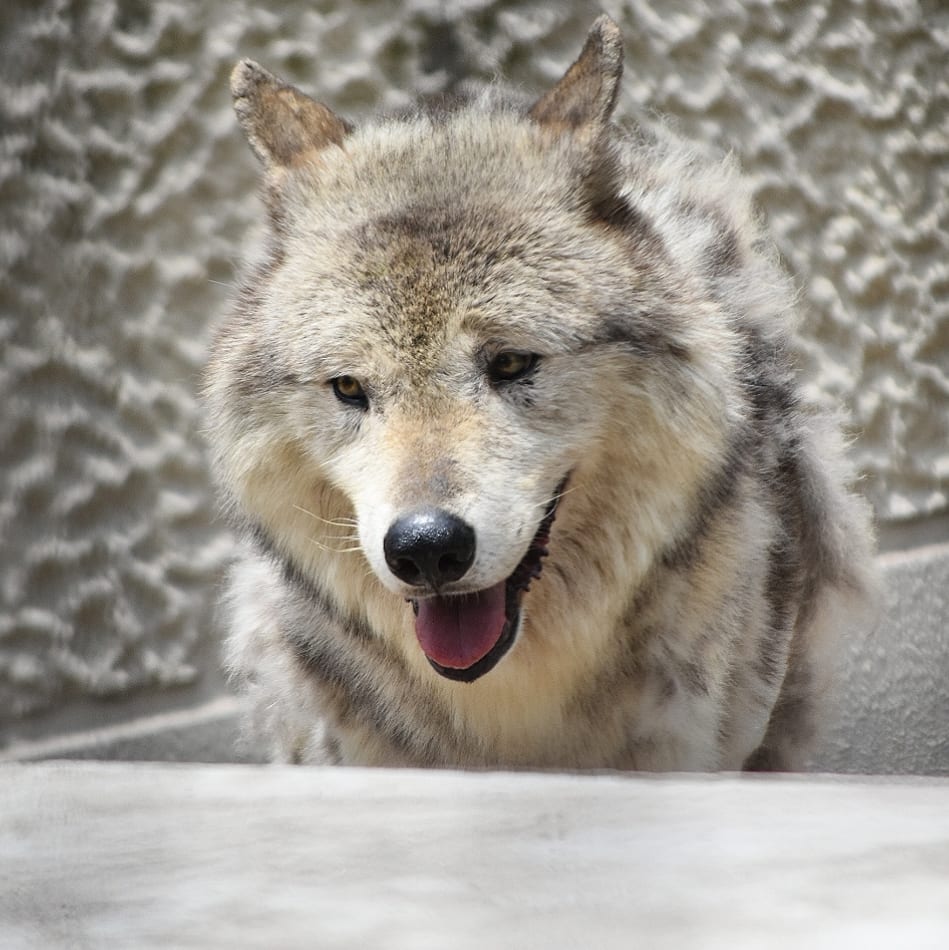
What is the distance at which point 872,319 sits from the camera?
Answer: 301 centimetres

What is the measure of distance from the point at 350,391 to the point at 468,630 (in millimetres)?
346

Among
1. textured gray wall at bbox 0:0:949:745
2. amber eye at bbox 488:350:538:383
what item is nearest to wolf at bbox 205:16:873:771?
amber eye at bbox 488:350:538:383

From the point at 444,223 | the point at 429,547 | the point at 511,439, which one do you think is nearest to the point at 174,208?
the point at 444,223

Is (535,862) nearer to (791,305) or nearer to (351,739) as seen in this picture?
(351,739)

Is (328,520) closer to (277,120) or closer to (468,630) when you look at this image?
(468,630)

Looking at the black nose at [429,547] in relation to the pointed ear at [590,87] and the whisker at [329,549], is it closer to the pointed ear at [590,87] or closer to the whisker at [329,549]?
the whisker at [329,549]

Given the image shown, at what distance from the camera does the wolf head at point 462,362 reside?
5.15 feet

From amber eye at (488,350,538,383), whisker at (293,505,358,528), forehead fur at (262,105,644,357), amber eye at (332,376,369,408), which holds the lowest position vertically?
whisker at (293,505,358,528)

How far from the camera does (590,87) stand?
1.86 m

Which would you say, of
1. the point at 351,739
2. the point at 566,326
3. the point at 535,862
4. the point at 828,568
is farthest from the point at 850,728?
the point at 535,862

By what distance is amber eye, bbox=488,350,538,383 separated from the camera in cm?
166

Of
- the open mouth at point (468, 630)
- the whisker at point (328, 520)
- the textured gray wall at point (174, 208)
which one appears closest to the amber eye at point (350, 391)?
the whisker at point (328, 520)

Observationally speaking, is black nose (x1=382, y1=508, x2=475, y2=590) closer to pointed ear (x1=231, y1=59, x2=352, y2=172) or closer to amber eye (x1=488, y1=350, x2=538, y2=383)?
amber eye (x1=488, y1=350, x2=538, y2=383)

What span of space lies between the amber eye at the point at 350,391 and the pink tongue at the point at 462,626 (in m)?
0.27
